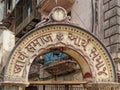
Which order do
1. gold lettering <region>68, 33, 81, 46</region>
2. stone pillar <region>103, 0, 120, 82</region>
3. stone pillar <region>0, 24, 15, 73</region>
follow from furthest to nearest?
stone pillar <region>103, 0, 120, 82</region> → stone pillar <region>0, 24, 15, 73</region> → gold lettering <region>68, 33, 81, 46</region>

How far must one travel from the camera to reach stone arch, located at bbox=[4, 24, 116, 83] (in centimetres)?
698

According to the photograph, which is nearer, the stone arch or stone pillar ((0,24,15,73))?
the stone arch

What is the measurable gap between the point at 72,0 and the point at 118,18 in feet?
11.8

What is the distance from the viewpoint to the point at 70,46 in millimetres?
7098

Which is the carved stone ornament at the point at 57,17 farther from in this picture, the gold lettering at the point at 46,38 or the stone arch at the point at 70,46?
the gold lettering at the point at 46,38

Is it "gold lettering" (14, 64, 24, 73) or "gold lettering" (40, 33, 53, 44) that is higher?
"gold lettering" (40, 33, 53, 44)

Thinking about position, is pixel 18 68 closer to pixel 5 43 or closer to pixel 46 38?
pixel 46 38

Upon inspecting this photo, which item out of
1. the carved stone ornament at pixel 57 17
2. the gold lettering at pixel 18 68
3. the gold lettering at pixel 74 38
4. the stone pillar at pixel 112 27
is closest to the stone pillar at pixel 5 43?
the gold lettering at pixel 18 68

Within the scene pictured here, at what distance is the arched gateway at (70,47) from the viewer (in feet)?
22.9

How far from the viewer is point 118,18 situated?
9883mm

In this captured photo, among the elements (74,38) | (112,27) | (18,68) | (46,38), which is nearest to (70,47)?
(74,38)

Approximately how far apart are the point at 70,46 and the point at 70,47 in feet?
0.07

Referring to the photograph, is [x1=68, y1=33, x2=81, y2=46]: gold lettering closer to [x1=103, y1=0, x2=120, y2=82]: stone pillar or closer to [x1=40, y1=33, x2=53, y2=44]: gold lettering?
[x1=40, y1=33, x2=53, y2=44]: gold lettering

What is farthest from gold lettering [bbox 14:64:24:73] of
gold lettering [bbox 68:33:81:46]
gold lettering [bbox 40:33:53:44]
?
gold lettering [bbox 68:33:81:46]
